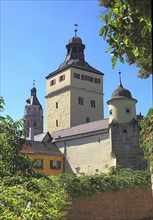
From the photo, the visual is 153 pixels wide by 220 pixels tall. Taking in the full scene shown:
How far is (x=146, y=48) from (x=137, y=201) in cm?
1429

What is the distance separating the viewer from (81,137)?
36156 mm

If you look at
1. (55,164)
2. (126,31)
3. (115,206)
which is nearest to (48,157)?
(55,164)

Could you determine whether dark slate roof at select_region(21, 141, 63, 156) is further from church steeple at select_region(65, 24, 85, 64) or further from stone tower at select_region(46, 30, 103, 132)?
church steeple at select_region(65, 24, 85, 64)

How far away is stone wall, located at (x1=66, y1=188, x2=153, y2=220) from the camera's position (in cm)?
1294

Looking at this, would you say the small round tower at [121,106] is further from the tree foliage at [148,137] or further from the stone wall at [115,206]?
the tree foliage at [148,137]

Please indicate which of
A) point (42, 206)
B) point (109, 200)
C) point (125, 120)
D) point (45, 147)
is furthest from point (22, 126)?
point (45, 147)

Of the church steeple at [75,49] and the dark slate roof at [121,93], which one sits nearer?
the dark slate roof at [121,93]

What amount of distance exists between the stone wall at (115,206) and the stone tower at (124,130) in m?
13.1

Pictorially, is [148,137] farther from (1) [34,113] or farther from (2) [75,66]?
(1) [34,113]

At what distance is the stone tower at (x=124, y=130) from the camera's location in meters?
29.9

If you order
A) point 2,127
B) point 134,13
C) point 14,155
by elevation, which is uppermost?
point 134,13

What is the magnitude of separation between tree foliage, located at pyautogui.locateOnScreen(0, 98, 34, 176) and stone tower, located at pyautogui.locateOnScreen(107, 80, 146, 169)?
22.9 metres

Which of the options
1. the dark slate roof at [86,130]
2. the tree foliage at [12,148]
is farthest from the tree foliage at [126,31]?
the dark slate roof at [86,130]

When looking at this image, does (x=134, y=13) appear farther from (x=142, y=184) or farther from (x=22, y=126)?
(x=142, y=184)
